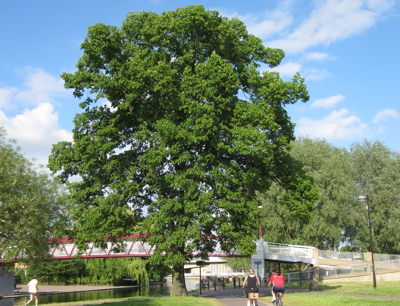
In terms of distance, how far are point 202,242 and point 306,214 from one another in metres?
6.33

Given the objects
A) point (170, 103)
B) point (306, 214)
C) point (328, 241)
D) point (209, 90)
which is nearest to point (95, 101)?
point (170, 103)

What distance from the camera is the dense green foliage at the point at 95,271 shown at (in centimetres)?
5878

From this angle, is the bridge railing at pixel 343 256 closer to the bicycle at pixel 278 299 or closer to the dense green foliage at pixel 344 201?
the dense green foliage at pixel 344 201

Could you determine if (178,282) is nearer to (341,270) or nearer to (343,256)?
(341,270)

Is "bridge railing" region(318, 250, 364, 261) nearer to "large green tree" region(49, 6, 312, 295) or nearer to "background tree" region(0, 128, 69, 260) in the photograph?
"large green tree" region(49, 6, 312, 295)

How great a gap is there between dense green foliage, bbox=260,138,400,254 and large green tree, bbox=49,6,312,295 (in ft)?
73.6

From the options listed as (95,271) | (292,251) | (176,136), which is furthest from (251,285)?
(95,271)

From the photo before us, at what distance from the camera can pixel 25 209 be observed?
24.8m

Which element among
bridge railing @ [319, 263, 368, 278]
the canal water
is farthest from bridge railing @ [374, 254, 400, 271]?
the canal water

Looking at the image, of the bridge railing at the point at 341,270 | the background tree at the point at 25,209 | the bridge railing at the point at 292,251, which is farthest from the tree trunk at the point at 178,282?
the bridge railing at the point at 341,270

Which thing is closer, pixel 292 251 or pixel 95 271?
pixel 292 251

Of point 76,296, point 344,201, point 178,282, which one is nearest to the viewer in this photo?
point 178,282

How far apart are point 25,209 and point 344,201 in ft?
121

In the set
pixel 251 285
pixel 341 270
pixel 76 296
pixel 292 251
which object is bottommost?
pixel 76 296
